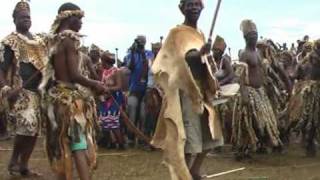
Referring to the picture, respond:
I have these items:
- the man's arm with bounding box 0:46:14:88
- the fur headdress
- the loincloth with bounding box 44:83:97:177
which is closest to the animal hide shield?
the loincloth with bounding box 44:83:97:177

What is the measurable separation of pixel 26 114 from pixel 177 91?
218 centimetres

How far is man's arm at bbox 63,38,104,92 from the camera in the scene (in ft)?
20.6

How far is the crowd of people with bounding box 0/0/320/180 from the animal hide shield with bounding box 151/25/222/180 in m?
0.01

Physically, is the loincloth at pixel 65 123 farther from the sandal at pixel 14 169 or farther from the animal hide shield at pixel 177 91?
the sandal at pixel 14 169

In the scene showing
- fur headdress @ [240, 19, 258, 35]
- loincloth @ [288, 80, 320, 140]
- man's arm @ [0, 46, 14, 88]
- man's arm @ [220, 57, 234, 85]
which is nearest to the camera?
man's arm @ [0, 46, 14, 88]

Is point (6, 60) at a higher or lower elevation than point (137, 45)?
lower

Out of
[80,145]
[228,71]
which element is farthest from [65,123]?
[228,71]

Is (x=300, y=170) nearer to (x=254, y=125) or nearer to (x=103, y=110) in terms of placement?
(x=254, y=125)

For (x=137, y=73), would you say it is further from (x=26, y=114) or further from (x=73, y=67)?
(x=73, y=67)

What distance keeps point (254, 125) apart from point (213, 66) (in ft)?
11.2

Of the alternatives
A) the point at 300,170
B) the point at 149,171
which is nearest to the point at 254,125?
the point at 300,170

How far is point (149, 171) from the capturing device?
903cm

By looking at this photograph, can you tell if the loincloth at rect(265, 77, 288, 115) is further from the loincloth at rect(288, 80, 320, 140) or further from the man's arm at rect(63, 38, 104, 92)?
the man's arm at rect(63, 38, 104, 92)

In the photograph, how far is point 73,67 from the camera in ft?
20.7
